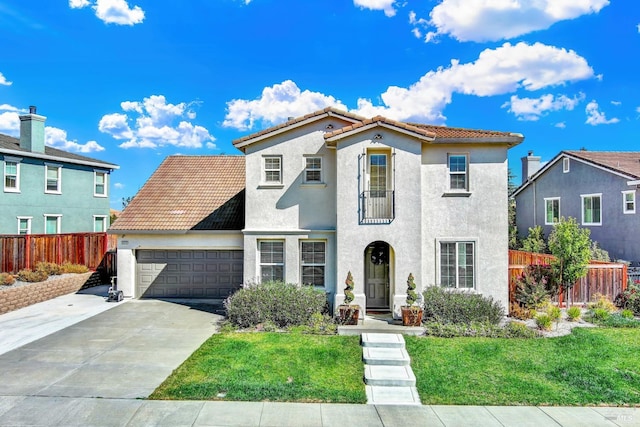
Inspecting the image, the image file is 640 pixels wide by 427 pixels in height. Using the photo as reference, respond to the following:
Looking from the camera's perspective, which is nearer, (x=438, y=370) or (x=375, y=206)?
(x=438, y=370)

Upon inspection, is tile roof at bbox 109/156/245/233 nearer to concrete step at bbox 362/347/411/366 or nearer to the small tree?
concrete step at bbox 362/347/411/366

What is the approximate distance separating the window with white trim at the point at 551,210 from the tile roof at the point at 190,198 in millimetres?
19256

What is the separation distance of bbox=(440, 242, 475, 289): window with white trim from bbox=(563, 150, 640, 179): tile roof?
11.7 meters

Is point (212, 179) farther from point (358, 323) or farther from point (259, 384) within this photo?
point (259, 384)

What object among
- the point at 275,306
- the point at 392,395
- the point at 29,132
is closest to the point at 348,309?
the point at 275,306

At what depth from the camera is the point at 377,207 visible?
40.8ft

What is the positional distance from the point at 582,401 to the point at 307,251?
841 cm

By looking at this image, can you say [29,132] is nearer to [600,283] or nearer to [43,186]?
[43,186]

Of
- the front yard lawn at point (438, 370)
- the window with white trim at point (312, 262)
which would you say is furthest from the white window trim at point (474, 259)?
the window with white trim at point (312, 262)

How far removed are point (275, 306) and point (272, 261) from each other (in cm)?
205

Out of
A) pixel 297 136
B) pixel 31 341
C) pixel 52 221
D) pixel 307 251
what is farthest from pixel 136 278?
pixel 52 221

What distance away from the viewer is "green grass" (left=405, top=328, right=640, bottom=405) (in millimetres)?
7684

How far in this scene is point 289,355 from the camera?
367 inches

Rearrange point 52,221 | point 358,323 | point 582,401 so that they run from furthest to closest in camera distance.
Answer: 1. point 52,221
2. point 358,323
3. point 582,401
